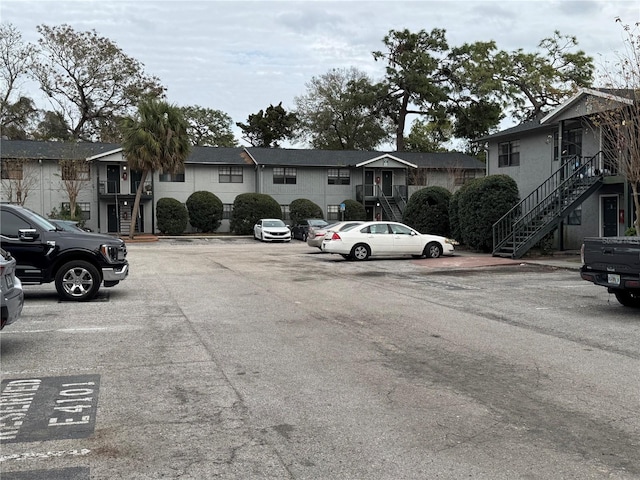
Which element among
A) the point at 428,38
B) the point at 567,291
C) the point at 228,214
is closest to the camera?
the point at 567,291

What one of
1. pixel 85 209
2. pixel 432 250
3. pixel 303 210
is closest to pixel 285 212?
pixel 303 210

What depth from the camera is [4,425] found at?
525 centimetres

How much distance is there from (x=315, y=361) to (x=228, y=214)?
43111 mm

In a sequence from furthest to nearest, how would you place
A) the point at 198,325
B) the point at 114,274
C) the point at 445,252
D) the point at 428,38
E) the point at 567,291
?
the point at 428,38, the point at 445,252, the point at 567,291, the point at 114,274, the point at 198,325

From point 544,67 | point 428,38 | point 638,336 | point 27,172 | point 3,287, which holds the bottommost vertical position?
point 638,336

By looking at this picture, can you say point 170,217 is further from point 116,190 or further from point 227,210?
point 227,210

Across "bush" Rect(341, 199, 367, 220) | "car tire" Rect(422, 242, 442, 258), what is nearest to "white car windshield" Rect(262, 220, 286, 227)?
"bush" Rect(341, 199, 367, 220)

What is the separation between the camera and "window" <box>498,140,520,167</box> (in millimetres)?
30339

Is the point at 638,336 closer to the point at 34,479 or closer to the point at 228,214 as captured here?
the point at 34,479

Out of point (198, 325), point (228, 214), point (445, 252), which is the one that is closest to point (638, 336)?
point (198, 325)

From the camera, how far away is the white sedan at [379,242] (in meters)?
23.2

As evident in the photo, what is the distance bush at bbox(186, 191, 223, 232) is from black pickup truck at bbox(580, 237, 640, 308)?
1487 inches

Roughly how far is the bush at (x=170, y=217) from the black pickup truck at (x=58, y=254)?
3327 cm

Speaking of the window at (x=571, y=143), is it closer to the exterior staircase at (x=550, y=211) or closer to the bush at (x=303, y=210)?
→ the exterior staircase at (x=550, y=211)
